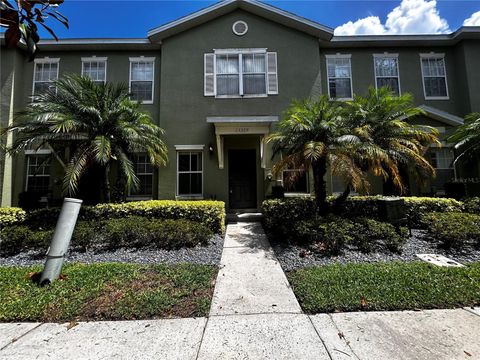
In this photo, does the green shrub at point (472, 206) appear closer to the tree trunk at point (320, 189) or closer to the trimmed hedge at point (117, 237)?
the tree trunk at point (320, 189)

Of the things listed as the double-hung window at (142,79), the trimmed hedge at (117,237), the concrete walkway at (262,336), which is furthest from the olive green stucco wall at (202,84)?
the concrete walkway at (262,336)

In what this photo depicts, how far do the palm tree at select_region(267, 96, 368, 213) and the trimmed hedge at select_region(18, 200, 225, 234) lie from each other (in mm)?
2332

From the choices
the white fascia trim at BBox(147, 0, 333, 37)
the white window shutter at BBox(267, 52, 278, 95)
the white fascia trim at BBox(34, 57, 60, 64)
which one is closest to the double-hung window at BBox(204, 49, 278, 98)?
the white window shutter at BBox(267, 52, 278, 95)

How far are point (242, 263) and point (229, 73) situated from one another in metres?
8.55

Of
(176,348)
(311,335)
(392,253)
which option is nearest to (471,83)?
(392,253)

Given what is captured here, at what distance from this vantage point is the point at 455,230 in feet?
19.3

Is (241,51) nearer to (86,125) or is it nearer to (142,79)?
(142,79)

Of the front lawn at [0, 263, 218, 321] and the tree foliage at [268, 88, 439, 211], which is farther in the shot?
the tree foliage at [268, 88, 439, 211]

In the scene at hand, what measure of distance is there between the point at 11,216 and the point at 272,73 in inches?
418

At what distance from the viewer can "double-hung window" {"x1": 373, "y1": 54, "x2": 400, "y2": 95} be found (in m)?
11.4

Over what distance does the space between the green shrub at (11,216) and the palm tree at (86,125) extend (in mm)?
1525

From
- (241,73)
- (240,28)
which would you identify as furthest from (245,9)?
A: (241,73)

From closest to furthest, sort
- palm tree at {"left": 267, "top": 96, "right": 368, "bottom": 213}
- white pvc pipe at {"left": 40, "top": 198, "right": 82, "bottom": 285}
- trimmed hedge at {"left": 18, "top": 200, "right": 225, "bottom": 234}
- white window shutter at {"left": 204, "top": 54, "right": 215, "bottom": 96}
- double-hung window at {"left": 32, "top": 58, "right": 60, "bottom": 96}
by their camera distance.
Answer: white pvc pipe at {"left": 40, "top": 198, "right": 82, "bottom": 285}
palm tree at {"left": 267, "top": 96, "right": 368, "bottom": 213}
trimmed hedge at {"left": 18, "top": 200, "right": 225, "bottom": 234}
white window shutter at {"left": 204, "top": 54, "right": 215, "bottom": 96}
double-hung window at {"left": 32, "top": 58, "right": 60, "bottom": 96}

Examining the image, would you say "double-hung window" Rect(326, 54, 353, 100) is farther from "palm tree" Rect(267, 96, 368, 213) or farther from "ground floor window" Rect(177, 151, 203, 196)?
"ground floor window" Rect(177, 151, 203, 196)
